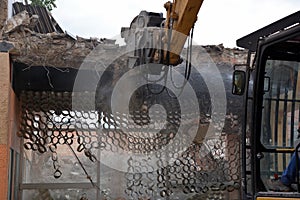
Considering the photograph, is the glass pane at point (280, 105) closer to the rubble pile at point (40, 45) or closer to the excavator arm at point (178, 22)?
the excavator arm at point (178, 22)

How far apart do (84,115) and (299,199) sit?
5.16 meters

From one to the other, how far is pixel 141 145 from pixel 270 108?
4.57 m

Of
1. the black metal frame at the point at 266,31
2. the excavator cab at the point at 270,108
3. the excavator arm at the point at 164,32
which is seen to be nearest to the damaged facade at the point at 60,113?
the excavator arm at the point at 164,32

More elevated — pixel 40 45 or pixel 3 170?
pixel 40 45

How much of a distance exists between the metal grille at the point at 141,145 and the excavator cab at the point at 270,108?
434 cm

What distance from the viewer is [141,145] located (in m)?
8.18

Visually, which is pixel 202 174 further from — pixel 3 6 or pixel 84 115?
pixel 3 6

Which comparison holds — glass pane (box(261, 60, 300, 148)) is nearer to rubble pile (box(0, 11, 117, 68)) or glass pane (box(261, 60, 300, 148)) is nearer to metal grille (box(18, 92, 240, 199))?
rubble pile (box(0, 11, 117, 68))

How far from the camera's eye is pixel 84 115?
7.91 meters

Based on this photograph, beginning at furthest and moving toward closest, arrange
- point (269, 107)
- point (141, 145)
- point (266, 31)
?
1. point (141, 145)
2. point (269, 107)
3. point (266, 31)

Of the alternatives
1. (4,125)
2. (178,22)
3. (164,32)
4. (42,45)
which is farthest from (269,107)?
(42,45)

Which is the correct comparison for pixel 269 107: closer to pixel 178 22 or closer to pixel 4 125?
pixel 178 22

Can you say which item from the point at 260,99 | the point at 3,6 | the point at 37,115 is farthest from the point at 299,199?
the point at 3,6

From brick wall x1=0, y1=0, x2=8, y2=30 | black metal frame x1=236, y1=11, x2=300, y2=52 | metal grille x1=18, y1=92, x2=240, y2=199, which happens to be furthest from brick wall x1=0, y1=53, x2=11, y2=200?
black metal frame x1=236, y1=11, x2=300, y2=52
